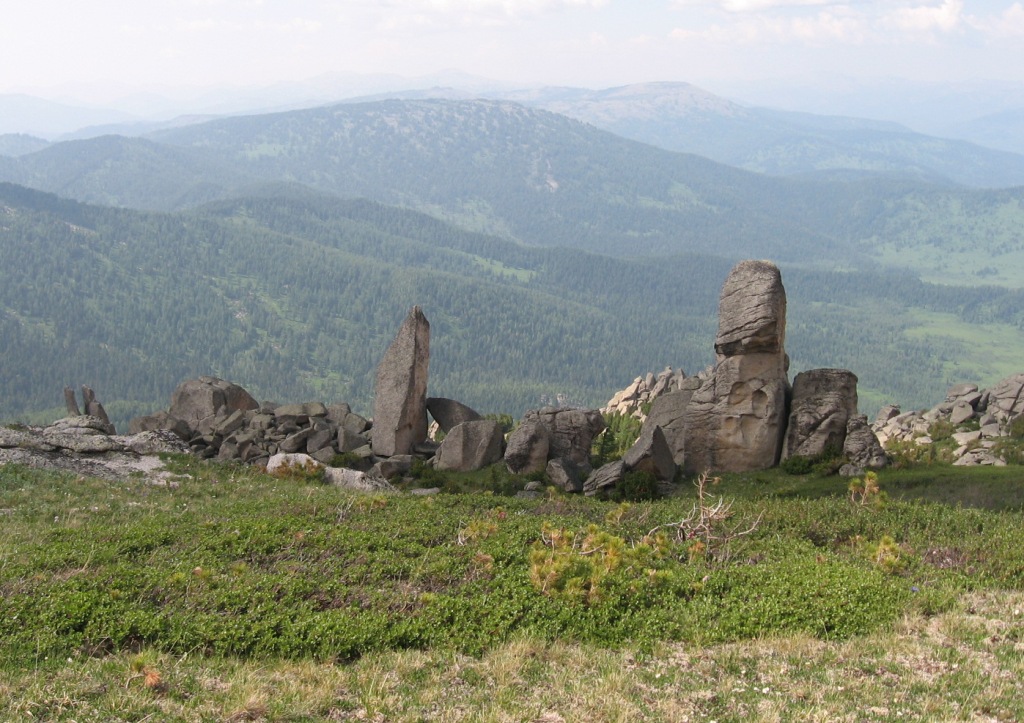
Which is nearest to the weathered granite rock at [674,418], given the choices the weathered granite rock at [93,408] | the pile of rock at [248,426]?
the pile of rock at [248,426]

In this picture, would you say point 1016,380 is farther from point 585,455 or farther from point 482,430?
point 482,430

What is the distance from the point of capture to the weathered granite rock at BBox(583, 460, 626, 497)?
108ft

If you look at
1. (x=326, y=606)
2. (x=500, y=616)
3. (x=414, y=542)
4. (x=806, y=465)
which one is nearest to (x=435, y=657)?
(x=500, y=616)

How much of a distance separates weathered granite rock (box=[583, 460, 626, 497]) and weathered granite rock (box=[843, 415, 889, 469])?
26.1 ft

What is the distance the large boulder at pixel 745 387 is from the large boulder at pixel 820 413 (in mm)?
683

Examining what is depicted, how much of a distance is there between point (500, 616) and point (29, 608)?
7362 millimetres

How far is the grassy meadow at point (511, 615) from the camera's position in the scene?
40.2 feet

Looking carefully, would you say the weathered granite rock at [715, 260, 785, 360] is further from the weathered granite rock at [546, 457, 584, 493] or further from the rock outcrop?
the weathered granite rock at [546, 457, 584, 493]

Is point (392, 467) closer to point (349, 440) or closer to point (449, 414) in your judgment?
point (349, 440)

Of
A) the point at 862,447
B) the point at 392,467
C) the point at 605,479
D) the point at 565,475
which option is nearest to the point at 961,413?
the point at 862,447

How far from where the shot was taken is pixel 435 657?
14.1m

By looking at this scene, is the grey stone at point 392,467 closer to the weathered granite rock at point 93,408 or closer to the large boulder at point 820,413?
the large boulder at point 820,413

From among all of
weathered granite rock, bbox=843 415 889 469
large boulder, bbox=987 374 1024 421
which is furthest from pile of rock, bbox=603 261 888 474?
large boulder, bbox=987 374 1024 421

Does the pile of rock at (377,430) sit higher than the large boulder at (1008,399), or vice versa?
the large boulder at (1008,399)
